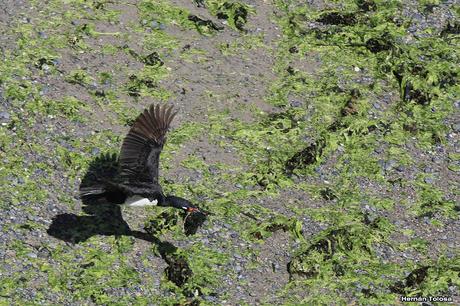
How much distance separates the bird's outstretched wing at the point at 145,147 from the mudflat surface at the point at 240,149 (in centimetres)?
88

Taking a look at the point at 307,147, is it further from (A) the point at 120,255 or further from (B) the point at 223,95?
(A) the point at 120,255

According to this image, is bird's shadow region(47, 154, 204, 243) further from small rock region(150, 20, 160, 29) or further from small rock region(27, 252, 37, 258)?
small rock region(150, 20, 160, 29)

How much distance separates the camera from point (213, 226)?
574 inches

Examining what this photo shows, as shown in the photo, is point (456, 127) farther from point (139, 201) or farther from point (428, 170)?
point (139, 201)

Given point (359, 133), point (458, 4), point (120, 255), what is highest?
point (458, 4)

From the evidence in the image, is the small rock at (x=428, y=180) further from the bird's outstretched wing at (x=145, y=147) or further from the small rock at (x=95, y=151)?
the small rock at (x=95, y=151)

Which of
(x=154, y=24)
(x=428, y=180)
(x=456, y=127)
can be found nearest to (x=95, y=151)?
(x=154, y=24)

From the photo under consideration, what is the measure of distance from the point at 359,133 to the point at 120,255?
231 inches

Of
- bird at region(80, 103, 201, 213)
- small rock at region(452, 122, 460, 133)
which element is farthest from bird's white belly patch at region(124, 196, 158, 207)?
small rock at region(452, 122, 460, 133)

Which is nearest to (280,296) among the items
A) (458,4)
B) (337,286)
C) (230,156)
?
(337,286)

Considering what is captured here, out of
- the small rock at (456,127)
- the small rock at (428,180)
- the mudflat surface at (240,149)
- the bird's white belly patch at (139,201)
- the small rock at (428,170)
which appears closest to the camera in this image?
the mudflat surface at (240,149)

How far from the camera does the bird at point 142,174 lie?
45.0 ft

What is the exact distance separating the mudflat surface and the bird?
1.91ft

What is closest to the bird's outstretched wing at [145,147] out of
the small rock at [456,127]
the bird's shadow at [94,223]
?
the bird's shadow at [94,223]
